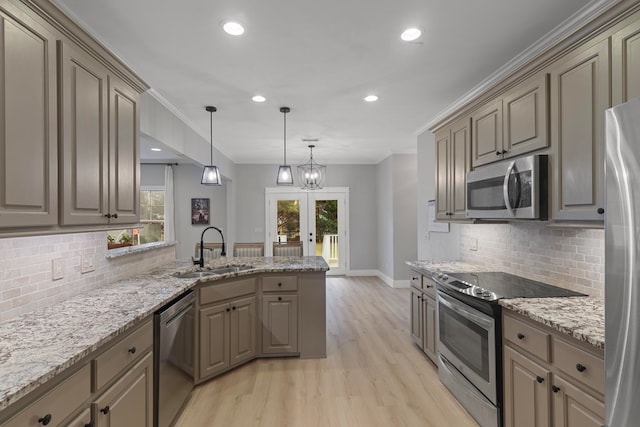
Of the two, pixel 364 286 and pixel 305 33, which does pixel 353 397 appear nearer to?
pixel 305 33

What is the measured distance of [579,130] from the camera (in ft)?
5.81

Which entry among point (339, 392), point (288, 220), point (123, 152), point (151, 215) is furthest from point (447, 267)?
point (151, 215)

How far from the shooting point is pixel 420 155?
4.88m

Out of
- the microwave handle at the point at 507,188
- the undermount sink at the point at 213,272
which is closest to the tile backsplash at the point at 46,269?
the undermount sink at the point at 213,272

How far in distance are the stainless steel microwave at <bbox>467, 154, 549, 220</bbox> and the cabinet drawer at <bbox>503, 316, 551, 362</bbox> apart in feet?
2.19

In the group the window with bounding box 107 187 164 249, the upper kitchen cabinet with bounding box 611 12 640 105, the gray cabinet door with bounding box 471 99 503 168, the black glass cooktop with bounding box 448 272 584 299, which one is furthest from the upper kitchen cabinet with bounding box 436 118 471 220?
the window with bounding box 107 187 164 249

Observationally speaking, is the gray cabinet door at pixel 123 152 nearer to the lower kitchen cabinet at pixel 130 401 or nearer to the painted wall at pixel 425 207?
the lower kitchen cabinet at pixel 130 401

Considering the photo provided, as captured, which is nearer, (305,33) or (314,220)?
(305,33)

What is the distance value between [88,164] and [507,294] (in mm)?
2631

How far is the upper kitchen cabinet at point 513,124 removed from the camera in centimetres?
205

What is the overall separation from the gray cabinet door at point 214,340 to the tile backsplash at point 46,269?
783mm

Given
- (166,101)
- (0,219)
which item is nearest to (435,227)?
(166,101)

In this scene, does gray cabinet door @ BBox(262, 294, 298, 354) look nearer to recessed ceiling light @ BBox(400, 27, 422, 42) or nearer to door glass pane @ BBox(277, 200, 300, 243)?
recessed ceiling light @ BBox(400, 27, 422, 42)

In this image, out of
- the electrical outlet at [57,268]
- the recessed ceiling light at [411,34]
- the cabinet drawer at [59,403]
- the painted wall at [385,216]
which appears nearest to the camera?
the cabinet drawer at [59,403]
